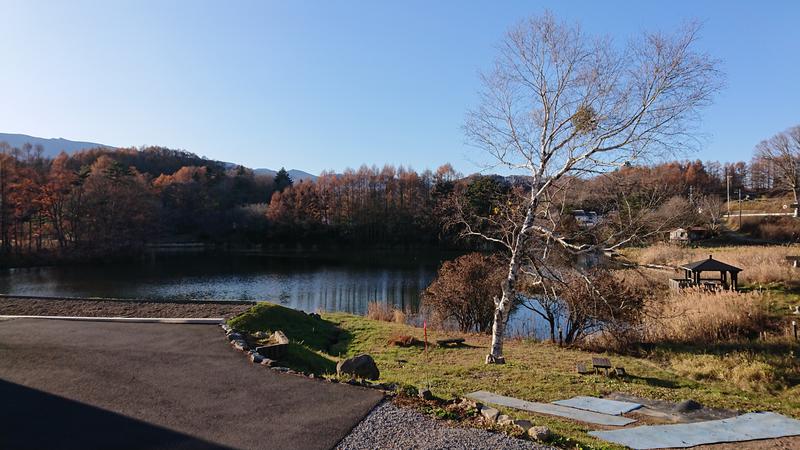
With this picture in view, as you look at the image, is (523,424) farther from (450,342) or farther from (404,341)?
(404,341)

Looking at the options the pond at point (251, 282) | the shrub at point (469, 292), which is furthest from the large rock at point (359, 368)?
the pond at point (251, 282)

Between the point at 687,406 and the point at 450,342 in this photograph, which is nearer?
the point at 687,406

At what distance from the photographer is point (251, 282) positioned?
36531 millimetres

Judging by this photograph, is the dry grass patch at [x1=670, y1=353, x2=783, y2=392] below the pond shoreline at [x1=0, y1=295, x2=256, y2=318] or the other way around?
below

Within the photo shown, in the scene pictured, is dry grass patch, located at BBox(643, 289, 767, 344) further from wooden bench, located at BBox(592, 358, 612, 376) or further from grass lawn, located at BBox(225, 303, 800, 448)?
wooden bench, located at BBox(592, 358, 612, 376)

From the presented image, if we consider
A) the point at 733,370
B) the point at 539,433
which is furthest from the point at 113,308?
the point at 733,370

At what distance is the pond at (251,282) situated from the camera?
91.8ft

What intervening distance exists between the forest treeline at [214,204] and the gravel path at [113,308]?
98.5 feet

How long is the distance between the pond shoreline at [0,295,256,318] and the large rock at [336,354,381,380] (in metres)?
7.05

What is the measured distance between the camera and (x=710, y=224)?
158 feet

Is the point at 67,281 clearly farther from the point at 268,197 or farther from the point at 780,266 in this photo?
the point at 268,197

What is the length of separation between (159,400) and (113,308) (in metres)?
10.8

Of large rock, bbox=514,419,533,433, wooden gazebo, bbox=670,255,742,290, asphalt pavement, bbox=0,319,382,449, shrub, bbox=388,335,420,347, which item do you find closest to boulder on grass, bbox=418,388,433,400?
asphalt pavement, bbox=0,319,382,449

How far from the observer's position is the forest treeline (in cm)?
5203
